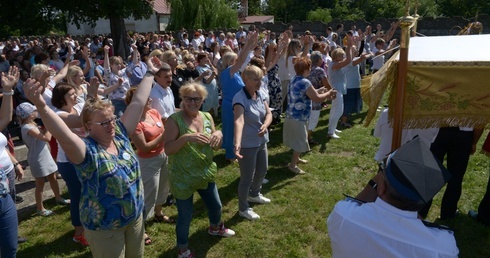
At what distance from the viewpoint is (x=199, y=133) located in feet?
10.9

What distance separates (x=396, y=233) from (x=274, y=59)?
5.83 m

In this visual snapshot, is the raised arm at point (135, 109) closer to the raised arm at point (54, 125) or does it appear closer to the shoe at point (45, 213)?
the raised arm at point (54, 125)

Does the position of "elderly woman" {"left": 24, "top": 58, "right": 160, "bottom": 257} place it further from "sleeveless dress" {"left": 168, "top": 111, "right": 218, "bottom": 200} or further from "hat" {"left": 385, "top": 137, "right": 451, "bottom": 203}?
"hat" {"left": 385, "top": 137, "right": 451, "bottom": 203}

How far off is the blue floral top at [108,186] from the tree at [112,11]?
47.8ft

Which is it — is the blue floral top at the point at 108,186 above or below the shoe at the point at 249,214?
above

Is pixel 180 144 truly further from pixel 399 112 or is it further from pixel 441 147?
pixel 441 147

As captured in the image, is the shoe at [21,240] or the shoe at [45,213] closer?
the shoe at [21,240]

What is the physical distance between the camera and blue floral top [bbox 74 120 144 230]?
2562 mm

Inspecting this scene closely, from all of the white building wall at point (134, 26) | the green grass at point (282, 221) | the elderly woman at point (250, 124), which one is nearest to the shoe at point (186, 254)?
the green grass at point (282, 221)

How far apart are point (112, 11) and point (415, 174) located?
1667 centimetres

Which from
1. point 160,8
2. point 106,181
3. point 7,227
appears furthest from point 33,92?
point 160,8

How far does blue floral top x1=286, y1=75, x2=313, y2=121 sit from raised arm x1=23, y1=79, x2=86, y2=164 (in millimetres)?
3513

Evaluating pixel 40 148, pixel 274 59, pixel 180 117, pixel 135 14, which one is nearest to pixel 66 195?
pixel 40 148

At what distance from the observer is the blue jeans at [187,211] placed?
3566mm
